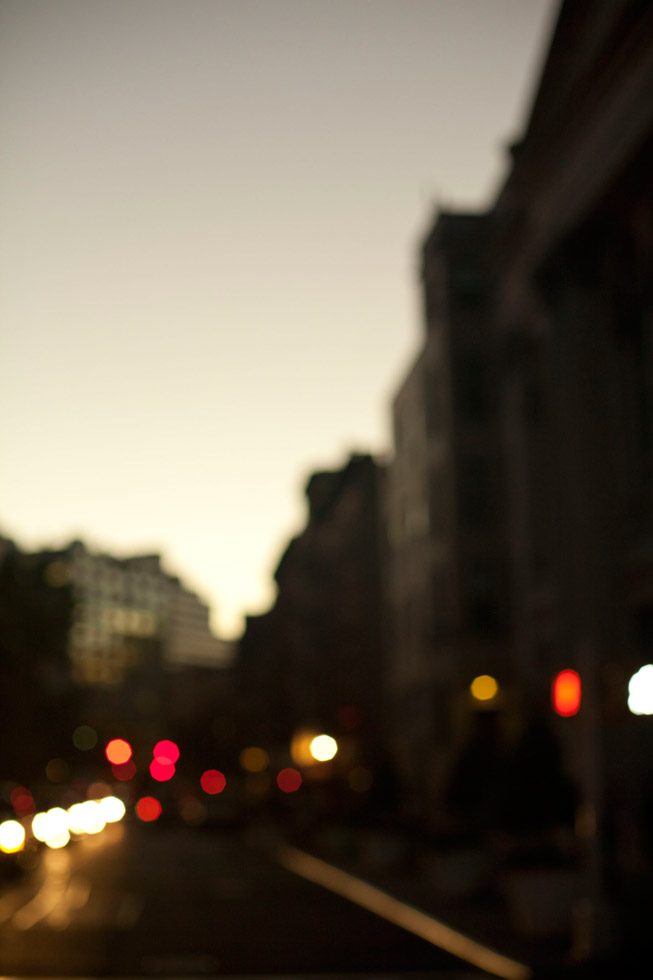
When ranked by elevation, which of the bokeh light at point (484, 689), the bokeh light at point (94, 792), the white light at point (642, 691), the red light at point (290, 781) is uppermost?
the red light at point (290, 781)

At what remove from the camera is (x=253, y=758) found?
14288cm

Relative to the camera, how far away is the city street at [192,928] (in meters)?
19.3

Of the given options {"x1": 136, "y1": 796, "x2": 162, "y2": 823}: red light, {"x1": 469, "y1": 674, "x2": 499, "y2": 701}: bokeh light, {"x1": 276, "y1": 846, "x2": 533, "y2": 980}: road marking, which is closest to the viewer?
{"x1": 276, "y1": 846, "x2": 533, "y2": 980}: road marking

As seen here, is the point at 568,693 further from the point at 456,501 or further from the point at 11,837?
the point at 456,501

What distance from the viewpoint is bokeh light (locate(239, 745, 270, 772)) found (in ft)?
462

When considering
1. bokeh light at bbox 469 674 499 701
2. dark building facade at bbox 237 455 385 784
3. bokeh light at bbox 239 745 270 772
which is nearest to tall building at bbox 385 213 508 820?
bokeh light at bbox 469 674 499 701

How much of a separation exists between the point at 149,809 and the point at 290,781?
10377 mm

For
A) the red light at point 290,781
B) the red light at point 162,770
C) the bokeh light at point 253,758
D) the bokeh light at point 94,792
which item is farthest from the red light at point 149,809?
the bokeh light at point 253,758

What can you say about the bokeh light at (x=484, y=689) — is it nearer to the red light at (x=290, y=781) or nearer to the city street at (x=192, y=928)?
the city street at (x=192, y=928)

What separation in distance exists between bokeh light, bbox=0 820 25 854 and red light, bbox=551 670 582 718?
15.7 metres

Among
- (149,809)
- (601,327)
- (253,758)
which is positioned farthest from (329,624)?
(601,327)

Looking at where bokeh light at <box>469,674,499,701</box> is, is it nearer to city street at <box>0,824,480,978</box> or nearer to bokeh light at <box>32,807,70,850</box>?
bokeh light at <box>32,807,70,850</box>

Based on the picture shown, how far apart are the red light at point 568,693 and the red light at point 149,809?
69.8 metres

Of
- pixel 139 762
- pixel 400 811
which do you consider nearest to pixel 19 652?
pixel 400 811
